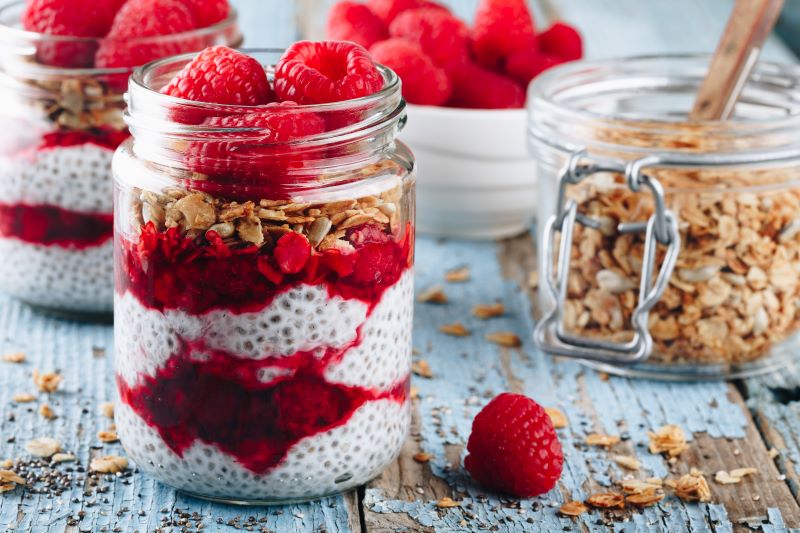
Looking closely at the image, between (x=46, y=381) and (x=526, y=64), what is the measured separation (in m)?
0.68

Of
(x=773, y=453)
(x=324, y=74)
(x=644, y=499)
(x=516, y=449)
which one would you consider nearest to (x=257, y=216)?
(x=324, y=74)

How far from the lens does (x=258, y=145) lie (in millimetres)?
804

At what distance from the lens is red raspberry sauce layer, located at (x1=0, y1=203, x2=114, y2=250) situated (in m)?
1.18

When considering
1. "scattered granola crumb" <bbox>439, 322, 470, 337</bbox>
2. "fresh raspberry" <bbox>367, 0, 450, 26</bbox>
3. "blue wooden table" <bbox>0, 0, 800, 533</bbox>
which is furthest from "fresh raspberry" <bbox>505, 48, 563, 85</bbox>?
"scattered granola crumb" <bbox>439, 322, 470, 337</bbox>

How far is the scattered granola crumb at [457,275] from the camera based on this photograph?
1.37 m

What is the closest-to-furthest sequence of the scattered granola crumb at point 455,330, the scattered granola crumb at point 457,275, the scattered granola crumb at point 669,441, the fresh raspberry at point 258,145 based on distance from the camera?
the fresh raspberry at point 258,145
the scattered granola crumb at point 669,441
the scattered granola crumb at point 455,330
the scattered granola crumb at point 457,275

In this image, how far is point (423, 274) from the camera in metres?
1.39

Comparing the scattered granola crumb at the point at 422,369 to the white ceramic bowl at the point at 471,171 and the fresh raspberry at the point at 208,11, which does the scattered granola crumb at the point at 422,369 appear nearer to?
the white ceramic bowl at the point at 471,171

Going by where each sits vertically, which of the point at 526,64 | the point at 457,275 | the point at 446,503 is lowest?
the point at 457,275

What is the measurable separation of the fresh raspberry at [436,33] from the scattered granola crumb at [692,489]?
640 mm

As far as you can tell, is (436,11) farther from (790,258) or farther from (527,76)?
(790,258)

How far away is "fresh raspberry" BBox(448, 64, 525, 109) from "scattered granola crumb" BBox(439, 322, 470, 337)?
29 centimetres

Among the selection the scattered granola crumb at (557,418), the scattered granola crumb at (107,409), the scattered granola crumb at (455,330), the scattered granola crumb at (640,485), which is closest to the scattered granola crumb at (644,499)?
the scattered granola crumb at (640,485)

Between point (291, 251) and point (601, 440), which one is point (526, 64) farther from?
point (291, 251)
